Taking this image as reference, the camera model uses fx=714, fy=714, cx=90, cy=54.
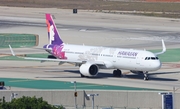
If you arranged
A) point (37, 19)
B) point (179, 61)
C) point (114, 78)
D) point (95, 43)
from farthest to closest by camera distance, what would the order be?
point (37, 19), point (95, 43), point (179, 61), point (114, 78)

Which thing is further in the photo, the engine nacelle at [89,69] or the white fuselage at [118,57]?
the engine nacelle at [89,69]

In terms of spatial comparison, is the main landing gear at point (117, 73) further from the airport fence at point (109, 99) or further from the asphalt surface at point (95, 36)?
the airport fence at point (109, 99)

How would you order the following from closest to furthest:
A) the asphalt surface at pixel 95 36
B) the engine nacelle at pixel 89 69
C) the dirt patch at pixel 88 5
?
the engine nacelle at pixel 89 69 → the asphalt surface at pixel 95 36 → the dirt patch at pixel 88 5

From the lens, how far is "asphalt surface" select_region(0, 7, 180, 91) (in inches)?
2638

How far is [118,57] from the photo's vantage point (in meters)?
65.6

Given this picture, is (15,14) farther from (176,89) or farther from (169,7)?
(176,89)

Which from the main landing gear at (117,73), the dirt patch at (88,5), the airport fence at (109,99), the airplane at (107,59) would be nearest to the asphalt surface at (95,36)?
the main landing gear at (117,73)

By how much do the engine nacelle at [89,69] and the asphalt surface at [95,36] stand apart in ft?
1.95

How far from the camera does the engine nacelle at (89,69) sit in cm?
6594

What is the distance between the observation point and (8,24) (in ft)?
404

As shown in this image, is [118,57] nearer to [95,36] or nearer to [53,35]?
[53,35]

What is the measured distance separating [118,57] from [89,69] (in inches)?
115

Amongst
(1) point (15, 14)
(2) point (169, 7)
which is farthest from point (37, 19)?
(2) point (169, 7)

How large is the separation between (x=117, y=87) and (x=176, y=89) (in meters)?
5.18
